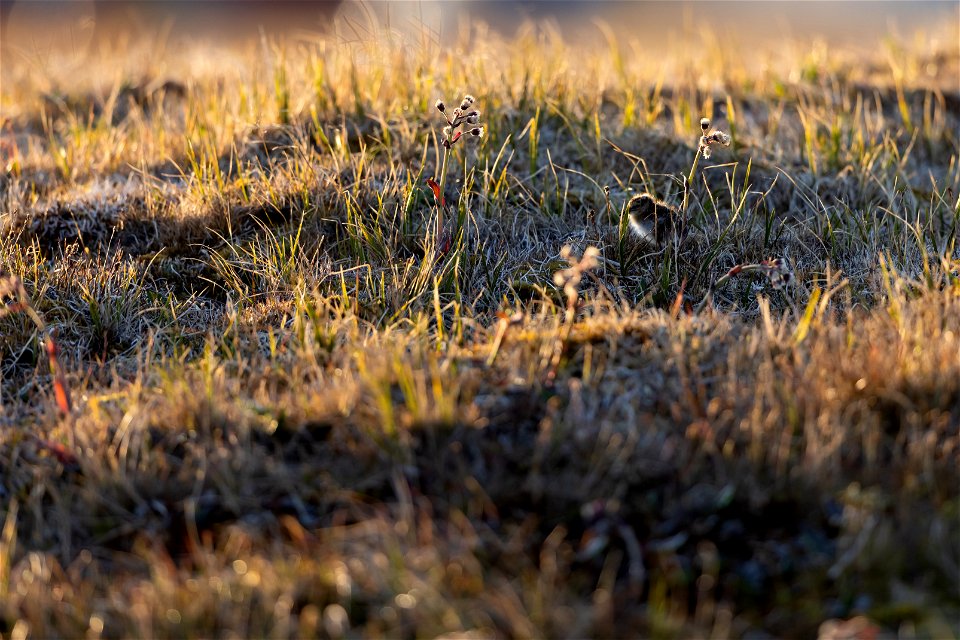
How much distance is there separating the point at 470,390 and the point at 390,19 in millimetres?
2784

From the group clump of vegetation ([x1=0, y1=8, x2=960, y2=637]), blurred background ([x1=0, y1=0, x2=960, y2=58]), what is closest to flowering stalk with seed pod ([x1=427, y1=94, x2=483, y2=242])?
clump of vegetation ([x1=0, y1=8, x2=960, y2=637])

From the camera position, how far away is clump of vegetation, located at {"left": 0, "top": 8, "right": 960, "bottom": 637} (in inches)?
71.2

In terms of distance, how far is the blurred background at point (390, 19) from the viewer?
4836 mm

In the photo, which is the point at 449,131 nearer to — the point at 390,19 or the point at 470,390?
the point at 470,390

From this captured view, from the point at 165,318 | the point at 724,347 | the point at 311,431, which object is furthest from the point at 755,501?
the point at 165,318

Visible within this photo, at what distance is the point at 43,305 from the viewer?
312cm

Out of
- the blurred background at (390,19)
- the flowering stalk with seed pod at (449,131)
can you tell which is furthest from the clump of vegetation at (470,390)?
the blurred background at (390,19)

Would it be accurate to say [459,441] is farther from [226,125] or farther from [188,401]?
[226,125]

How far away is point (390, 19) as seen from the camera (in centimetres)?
456

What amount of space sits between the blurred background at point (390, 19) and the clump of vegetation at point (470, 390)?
0.50 metres

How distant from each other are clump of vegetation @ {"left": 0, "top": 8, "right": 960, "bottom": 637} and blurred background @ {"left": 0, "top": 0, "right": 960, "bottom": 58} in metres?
0.50

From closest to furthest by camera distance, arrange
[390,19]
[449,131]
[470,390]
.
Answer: [470,390] < [449,131] < [390,19]

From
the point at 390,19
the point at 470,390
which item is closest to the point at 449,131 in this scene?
the point at 470,390

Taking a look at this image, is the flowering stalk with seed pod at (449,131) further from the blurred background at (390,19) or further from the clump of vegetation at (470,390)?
the blurred background at (390,19)
